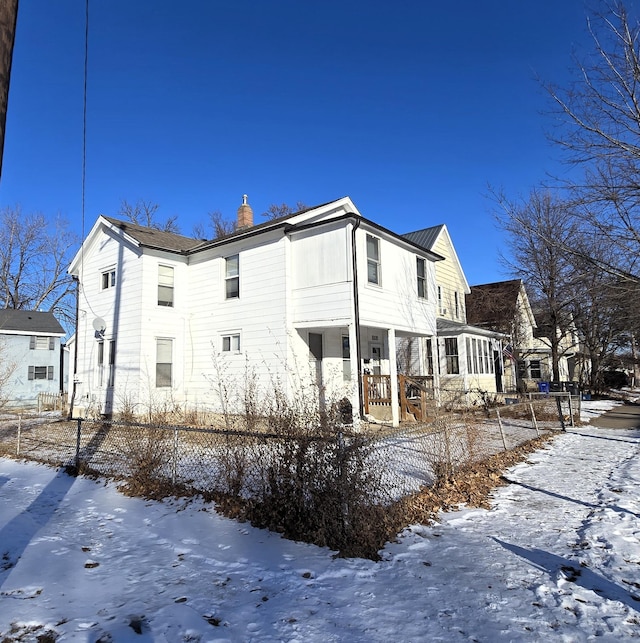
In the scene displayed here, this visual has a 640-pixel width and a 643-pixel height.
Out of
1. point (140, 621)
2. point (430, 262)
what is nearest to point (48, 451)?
point (140, 621)

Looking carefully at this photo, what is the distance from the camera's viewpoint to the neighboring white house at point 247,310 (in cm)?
1283

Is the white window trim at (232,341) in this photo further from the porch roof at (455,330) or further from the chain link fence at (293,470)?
the porch roof at (455,330)

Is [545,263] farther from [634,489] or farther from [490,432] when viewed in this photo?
[634,489]

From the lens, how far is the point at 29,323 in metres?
26.5

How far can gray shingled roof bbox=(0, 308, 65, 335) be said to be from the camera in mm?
25408

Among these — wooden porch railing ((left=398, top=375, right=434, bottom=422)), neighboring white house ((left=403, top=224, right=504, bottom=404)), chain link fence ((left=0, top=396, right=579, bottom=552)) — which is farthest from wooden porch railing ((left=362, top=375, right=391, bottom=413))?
Result: chain link fence ((left=0, top=396, right=579, bottom=552))

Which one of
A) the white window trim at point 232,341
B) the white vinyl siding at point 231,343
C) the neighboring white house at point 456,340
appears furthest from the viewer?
the neighboring white house at point 456,340

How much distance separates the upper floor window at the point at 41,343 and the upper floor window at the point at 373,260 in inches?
884

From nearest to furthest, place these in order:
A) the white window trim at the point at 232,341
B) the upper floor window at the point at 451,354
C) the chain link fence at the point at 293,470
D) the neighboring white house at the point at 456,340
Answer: the chain link fence at the point at 293,470
the white window trim at the point at 232,341
the neighboring white house at the point at 456,340
the upper floor window at the point at 451,354

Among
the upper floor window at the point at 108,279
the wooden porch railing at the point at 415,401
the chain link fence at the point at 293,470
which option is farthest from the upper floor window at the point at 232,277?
the wooden porch railing at the point at 415,401

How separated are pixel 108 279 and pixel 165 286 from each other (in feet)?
9.49

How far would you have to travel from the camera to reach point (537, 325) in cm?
2875

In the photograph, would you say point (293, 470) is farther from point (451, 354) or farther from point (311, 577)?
point (451, 354)

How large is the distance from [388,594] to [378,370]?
13552 mm
